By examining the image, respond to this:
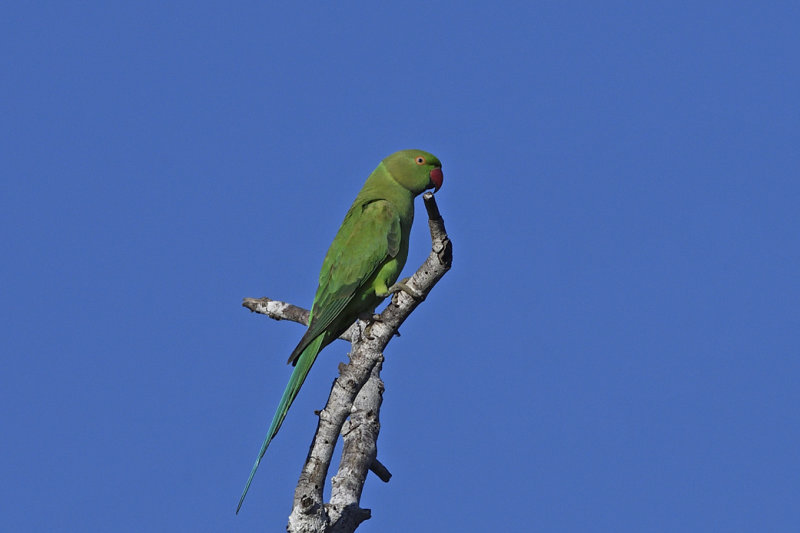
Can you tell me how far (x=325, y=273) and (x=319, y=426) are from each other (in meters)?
1.64

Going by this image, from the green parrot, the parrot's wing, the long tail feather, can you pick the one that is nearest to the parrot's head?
the green parrot

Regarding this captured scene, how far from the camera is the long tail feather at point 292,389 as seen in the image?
5.80m

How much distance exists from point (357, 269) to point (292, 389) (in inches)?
44.6

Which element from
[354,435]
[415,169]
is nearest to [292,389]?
[354,435]

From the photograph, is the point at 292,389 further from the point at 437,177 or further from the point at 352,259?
the point at 437,177

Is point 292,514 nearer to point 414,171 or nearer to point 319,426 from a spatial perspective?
point 319,426

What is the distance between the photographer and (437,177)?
24.6 ft

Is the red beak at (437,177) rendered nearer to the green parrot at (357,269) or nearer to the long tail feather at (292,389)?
the green parrot at (357,269)

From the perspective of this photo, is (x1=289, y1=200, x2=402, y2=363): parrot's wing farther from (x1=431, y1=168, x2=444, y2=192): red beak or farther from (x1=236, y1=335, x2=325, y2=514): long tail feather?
(x1=431, y1=168, x2=444, y2=192): red beak

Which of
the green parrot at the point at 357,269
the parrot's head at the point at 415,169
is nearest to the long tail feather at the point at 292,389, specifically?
the green parrot at the point at 357,269

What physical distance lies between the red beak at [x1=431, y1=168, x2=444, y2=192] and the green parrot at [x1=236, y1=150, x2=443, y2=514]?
403 millimetres

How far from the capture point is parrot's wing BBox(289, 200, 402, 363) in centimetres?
650

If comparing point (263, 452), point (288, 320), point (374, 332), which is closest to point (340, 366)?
point (374, 332)

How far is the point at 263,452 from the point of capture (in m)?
5.80
